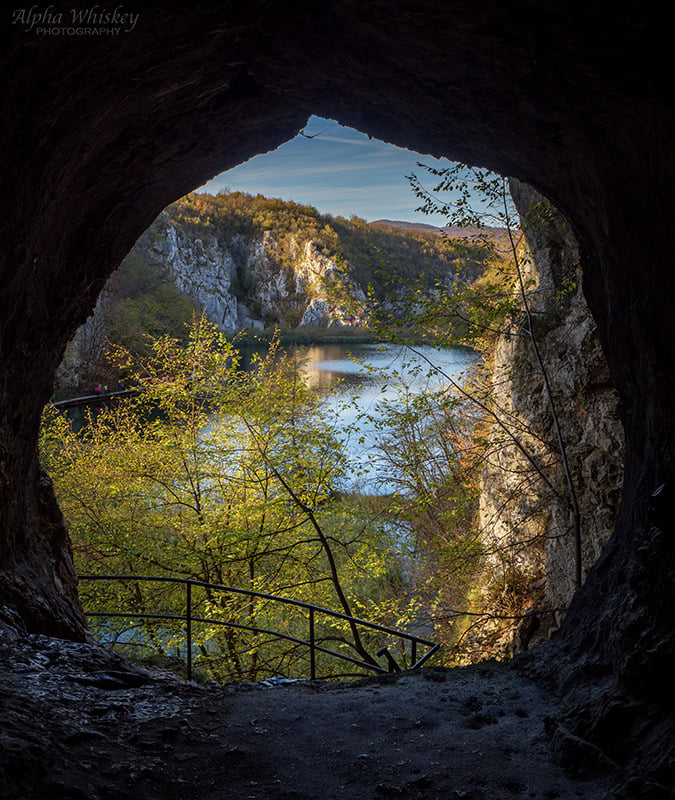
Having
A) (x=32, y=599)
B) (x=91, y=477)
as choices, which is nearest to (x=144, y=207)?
(x=32, y=599)

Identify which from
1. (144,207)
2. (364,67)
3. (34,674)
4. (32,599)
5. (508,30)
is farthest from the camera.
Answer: (144,207)

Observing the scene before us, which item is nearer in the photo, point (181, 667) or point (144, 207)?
point (144, 207)

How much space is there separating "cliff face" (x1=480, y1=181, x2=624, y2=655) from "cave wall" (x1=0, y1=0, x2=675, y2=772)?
297cm

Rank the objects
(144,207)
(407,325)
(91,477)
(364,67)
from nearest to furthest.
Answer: (364,67) < (144,207) < (407,325) < (91,477)

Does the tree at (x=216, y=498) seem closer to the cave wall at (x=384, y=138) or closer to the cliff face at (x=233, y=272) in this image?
the cave wall at (x=384, y=138)

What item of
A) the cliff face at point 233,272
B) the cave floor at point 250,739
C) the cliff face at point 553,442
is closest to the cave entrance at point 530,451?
the cliff face at point 553,442

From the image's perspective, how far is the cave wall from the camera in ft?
7.78

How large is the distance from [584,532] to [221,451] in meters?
6.11

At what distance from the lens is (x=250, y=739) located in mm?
3084

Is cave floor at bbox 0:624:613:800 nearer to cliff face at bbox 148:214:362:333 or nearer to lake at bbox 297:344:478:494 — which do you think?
lake at bbox 297:344:478:494

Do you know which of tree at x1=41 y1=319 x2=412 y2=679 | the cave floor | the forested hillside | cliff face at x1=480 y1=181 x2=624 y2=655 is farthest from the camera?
tree at x1=41 y1=319 x2=412 y2=679

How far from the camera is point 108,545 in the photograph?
30.6 feet

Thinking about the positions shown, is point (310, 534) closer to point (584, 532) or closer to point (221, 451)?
point (221, 451)

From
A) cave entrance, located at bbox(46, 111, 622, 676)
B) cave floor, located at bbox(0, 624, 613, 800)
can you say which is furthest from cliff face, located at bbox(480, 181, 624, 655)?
cave floor, located at bbox(0, 624, 613, 800)
